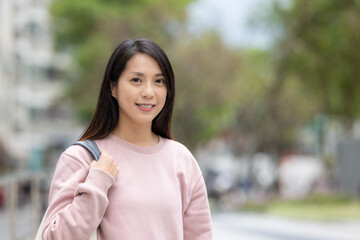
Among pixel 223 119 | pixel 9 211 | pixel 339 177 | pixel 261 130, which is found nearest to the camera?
pixel 9 211

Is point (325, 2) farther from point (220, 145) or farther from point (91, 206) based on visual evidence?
point (220, 145)

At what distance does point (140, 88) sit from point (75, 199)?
0.47 metres

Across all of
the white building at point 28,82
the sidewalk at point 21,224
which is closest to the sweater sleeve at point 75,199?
the sidewalk at point 21,224

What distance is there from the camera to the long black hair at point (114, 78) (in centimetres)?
292

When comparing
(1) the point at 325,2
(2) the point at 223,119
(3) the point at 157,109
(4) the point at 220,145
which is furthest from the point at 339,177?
(4) the point at 220,145

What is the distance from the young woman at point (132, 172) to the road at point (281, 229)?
40.3 ft

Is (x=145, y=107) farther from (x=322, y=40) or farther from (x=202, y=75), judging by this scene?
(x=202, y=75)

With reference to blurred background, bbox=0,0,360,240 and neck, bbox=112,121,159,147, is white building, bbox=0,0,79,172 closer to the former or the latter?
blurred background, bbox=0,0,360,240

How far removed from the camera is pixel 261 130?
119 feet

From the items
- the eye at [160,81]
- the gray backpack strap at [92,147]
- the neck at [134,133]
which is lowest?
the gray backpack strap at [92,147]

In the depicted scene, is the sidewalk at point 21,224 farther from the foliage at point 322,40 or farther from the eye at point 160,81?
the foliage at point 322,40

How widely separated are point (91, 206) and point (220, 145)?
3340 inches

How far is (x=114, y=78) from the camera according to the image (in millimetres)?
2973

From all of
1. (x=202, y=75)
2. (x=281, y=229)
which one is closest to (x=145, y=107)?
(x=281, y=229)
